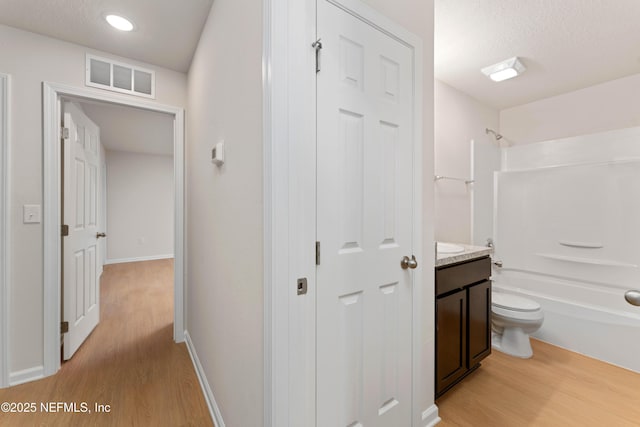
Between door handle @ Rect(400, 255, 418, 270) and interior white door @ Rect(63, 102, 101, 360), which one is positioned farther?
interior white door @ Rect(63, 102, 101, 360)

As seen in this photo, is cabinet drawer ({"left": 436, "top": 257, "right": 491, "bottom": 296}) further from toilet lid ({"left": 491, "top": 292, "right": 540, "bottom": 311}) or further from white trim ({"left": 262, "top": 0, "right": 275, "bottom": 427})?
white trim ({"left": 262, "top": 0, "right": 275, "bottom": 427})

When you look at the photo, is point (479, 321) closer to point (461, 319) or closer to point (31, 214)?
point (461, 319)

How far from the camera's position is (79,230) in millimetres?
2252

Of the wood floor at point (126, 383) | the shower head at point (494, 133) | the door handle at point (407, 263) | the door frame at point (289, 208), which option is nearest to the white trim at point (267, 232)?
the door frame at point (289, 208)

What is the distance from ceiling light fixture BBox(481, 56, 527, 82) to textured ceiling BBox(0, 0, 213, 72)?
7.51 ft

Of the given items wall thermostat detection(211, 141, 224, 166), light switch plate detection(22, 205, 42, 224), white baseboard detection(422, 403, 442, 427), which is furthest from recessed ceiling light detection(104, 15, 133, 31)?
white baseboard detection(422, 403, 442, 427)

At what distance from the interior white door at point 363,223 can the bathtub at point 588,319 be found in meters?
2.12

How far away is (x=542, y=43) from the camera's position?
2.00m

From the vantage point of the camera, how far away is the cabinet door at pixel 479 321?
70.6 inches

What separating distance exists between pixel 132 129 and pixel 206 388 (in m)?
4.15

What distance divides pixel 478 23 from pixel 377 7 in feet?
3.61

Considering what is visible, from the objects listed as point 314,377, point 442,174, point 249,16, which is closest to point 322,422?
point 314,377

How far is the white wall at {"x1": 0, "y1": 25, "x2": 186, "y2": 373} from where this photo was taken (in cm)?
177

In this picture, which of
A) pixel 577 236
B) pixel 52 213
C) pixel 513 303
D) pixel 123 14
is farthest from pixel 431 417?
pixel 123 14
